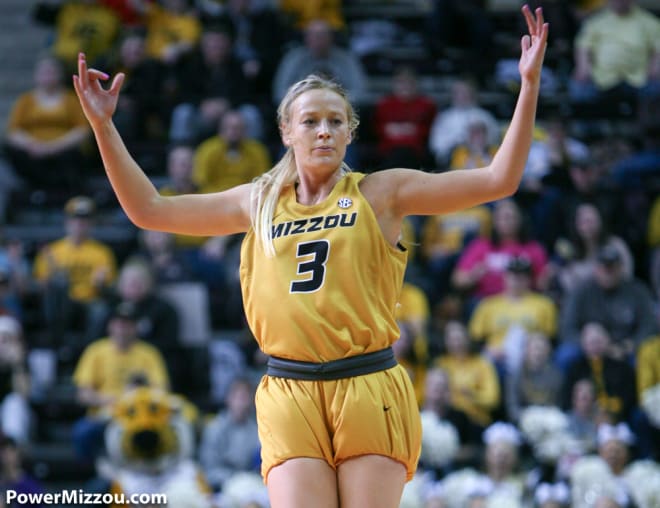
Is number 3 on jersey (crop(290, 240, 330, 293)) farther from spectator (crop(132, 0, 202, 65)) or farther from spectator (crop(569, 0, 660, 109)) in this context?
spectator (crop(132, 0, 202, 65))

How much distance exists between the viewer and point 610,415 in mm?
9539

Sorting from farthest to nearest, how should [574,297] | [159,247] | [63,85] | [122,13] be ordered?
[122,13] → [63,85] → [159,247] → [574,297]

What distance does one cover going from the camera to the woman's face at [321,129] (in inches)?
187

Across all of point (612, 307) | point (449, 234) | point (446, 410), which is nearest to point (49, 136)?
Answer: point (449, 234)

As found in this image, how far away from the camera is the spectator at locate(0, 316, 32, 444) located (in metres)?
10.2

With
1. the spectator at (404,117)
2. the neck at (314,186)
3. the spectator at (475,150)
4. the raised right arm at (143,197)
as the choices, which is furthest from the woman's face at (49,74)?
the neck at (314,186)

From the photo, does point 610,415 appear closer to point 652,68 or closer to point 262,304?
point 652,68

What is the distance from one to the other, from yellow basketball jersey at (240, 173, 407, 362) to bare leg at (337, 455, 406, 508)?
0.38m

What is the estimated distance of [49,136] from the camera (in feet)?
43.4

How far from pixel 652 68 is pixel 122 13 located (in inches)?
224

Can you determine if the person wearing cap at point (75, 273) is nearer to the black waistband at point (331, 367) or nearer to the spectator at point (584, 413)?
the spectator at point (584, 413)

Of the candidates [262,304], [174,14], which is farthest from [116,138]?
[174,14]

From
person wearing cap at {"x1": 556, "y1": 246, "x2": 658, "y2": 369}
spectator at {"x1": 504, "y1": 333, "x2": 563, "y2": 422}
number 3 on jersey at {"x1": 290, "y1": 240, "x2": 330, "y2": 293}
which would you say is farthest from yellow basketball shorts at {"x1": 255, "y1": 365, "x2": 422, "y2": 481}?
person wearing cap at {"x1": 556, "y1": 246, "x2": 658, "y2": 369}

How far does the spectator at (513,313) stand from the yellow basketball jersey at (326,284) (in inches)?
228
